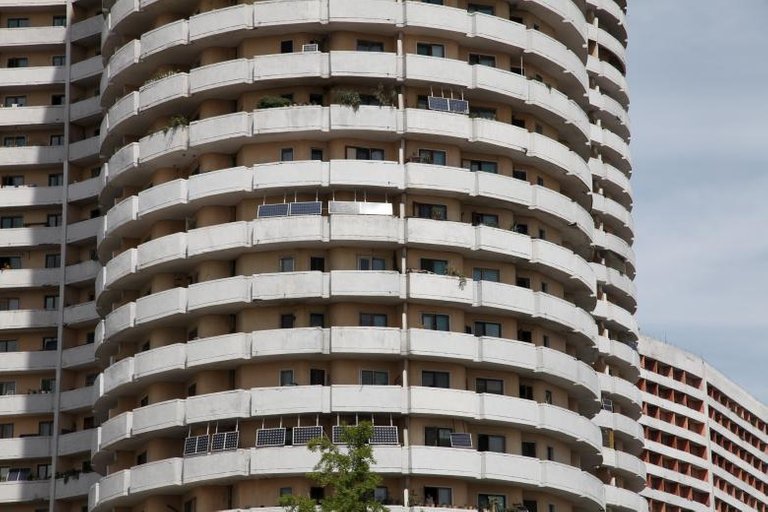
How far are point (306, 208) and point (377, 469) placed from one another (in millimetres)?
13871

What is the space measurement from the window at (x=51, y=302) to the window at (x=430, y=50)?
3559cm

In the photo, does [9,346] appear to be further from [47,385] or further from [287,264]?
[287,264]

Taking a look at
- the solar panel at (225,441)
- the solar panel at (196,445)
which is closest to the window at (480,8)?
the solar panel at (225,441)

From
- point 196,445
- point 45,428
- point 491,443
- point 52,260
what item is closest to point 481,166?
point 491,443

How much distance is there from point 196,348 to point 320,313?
6.49 meters

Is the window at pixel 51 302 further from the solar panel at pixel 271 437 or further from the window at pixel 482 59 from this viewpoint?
the window at pixel 482 59

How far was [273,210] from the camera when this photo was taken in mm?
89625

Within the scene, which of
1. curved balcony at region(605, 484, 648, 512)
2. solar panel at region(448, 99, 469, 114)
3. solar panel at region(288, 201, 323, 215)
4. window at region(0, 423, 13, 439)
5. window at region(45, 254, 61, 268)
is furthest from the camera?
window at region(45, 254, 61, 268)

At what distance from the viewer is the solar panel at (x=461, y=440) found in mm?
86812

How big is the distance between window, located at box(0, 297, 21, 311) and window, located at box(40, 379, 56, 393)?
18.2 feet

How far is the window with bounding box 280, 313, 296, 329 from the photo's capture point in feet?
292

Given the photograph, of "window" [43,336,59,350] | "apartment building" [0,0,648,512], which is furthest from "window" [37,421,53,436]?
"apartment building" [0,0,648,512]

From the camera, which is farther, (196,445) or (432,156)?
(432,156)

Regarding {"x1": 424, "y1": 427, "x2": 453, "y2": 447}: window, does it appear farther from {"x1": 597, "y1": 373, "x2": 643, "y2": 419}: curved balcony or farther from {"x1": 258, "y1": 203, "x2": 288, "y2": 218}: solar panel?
{"x1": 597, "y1": 373, "x2": 643, "y2": 419}: curved balcony
